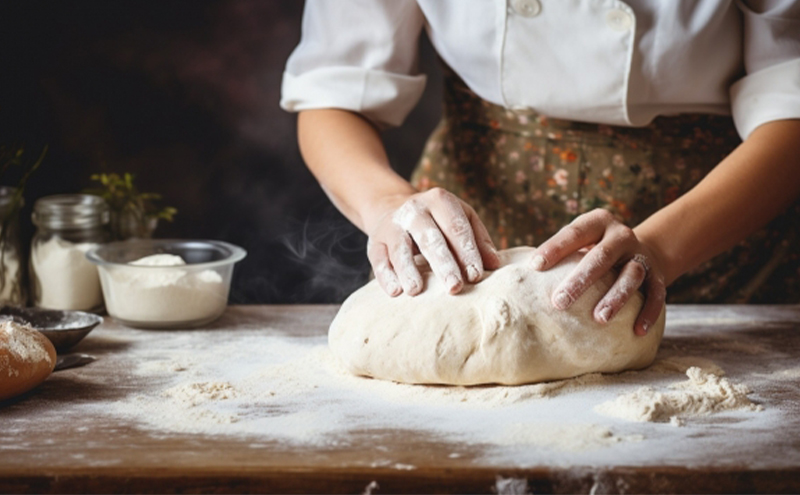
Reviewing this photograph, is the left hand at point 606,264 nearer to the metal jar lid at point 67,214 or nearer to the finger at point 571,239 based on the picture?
the finger at point 571,239

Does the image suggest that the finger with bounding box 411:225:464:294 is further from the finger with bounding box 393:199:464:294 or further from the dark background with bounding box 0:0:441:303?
the dark background with bounding box 0:0:441:303

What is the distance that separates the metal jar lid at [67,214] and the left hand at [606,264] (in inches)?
42.5

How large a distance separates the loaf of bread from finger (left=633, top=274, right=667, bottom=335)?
1.04 metres

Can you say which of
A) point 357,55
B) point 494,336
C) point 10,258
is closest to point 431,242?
point 494,336

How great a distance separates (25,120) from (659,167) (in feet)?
6.34

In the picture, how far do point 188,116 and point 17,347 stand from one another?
159cm

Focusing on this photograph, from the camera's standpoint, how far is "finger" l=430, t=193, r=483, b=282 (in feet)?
4.62

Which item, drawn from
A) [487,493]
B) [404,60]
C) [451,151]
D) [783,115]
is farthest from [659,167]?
[487,493]

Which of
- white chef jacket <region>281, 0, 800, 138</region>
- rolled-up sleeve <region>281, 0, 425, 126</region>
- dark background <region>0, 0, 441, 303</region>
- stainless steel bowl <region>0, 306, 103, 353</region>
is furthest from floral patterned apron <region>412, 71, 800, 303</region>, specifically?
stainless steel bowl <region>0, 306, 103, 353</region>

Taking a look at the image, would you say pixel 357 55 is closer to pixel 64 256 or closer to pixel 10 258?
pixel 64 256

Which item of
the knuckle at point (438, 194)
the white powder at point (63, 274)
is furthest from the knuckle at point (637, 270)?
the white powder at point (63, 274)

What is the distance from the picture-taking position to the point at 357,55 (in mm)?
1953

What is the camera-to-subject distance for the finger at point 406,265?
4.62 ft

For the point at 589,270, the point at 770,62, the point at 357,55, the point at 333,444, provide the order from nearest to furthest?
the point at 333,444, the point at 589,270, the point at 770,62, the point at 357,55
